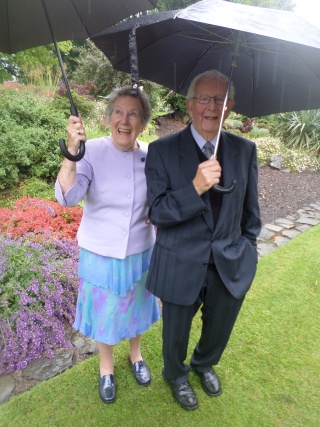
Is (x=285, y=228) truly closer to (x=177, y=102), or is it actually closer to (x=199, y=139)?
(x=199, y=139)

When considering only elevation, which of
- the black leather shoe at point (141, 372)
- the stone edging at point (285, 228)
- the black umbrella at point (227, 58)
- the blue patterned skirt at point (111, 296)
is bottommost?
the stone edging at point (285, 228)

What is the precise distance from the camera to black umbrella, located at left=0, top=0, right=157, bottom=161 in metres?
1.93

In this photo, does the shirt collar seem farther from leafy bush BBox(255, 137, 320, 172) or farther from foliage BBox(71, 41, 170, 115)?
foliage BBox(71, 41, 170, 115)

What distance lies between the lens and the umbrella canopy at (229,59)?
1.81 metres

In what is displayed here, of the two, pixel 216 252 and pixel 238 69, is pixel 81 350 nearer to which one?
pixel 216 252

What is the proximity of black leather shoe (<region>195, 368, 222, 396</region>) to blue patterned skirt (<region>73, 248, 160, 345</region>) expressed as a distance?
679 millimetres

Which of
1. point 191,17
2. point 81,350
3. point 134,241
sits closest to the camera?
point 191,17

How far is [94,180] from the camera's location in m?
1.95

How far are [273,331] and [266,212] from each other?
10.5 ft

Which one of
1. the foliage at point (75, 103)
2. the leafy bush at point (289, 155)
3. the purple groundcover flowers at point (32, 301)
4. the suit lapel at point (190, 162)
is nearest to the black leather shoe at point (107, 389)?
the purple groundcover flowers at point (32, 301)

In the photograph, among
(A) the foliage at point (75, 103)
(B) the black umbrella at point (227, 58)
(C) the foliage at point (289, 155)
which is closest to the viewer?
(B) the black umbrella at point (227, 58)

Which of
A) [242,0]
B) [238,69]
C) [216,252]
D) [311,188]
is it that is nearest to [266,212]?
[311,188]

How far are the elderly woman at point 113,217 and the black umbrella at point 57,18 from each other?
52cm

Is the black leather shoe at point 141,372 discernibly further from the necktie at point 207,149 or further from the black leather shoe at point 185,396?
the necktie at point 207,149
